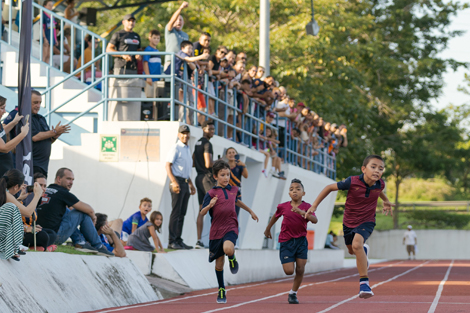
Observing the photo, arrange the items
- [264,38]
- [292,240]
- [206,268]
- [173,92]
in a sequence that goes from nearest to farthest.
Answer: [292,240] < [206,268] < [173,92] < [264,38]

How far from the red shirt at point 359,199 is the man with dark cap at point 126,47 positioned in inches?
291

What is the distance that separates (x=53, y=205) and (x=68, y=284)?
1.56m

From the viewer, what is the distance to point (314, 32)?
83.9ft

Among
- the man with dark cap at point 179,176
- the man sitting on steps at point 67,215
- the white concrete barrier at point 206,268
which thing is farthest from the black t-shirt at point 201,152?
the man sitting on steps at point 67,215

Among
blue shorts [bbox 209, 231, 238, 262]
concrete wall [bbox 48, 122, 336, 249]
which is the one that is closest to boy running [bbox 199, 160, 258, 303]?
blue shorts [bbox 209, 231, 238, 262]

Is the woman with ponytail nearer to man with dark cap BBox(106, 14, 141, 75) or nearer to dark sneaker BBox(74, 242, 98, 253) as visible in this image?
dark sneaker BBox(74, 242, 98, 253)

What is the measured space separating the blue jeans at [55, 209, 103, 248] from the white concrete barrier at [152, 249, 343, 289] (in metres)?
1.40

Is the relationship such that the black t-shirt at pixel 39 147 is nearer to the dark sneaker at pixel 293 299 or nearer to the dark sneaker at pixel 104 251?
the dark sneaker at pixel 104 251

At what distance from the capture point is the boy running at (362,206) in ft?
31.3

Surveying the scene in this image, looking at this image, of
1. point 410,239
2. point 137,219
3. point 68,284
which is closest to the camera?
point 68,284

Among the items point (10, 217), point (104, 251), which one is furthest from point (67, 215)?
point (10, 217)

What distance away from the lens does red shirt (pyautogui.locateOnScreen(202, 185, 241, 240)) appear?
1096 cm

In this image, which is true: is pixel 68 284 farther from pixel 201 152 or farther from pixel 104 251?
pixel 201 152

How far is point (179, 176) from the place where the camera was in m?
14.4
